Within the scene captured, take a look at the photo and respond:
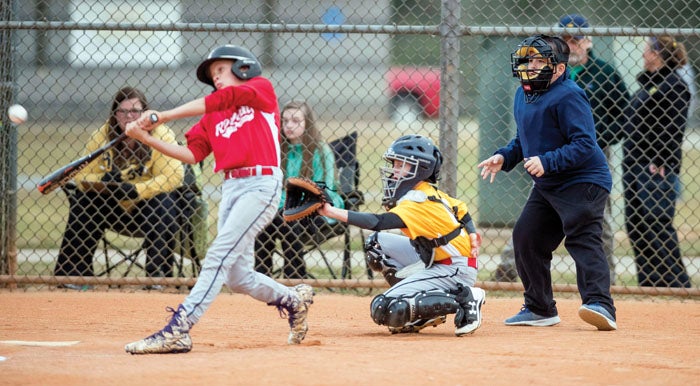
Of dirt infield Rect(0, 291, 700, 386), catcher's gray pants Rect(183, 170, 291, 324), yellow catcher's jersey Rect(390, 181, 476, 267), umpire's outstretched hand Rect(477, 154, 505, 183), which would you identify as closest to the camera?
dirt infield Rect(0, 291, 700, 386)

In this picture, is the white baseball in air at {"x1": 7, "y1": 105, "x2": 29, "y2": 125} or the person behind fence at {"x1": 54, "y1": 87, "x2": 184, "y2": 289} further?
the person behind fence at {"x1": 54, "y1": 87, "x2": 184, "y2": 289}

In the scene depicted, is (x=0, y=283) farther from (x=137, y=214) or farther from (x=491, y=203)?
(x=491, y=203)

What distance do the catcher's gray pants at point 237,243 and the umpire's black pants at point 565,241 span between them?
1641mm

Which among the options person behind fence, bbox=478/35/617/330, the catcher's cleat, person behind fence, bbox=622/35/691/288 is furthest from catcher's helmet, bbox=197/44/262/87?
person behind fence, bbox=622/35/691/288

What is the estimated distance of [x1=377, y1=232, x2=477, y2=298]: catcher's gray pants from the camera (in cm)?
531

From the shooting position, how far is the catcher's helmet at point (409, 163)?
5.23 metres

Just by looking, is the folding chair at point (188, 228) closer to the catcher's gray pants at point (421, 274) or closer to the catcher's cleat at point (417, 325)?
the catcher's gray pants at point (421, 274)

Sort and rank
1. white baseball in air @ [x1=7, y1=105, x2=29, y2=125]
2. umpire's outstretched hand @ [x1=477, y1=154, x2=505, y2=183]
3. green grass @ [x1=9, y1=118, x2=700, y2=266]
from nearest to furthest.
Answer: umpire's outstretched hand @ [x1=477, y1=154, x2=505, y2=183] → white baseball in air @ [x1=7, y1=105, x2=29, y2=125] → green grass @ [x1=9, y1=118, x2=700, y2=266]

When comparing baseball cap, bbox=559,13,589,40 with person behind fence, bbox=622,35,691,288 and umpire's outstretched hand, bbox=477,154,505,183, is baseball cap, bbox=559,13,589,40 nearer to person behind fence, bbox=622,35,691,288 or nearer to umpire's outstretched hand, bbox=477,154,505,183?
person behind fence, bbox=622,35,691,288

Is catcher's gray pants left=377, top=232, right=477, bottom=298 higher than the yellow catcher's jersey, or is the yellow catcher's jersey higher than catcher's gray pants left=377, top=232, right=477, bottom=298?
the yellow catcher's jersey

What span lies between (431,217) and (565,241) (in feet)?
2.86

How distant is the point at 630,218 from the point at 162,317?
3710 millimetres

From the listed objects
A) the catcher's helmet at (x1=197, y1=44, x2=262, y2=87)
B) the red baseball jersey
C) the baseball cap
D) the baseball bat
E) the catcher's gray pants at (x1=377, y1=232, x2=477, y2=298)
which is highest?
the baseball cap

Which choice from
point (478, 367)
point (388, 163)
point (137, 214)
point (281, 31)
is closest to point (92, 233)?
point (137, 214)
